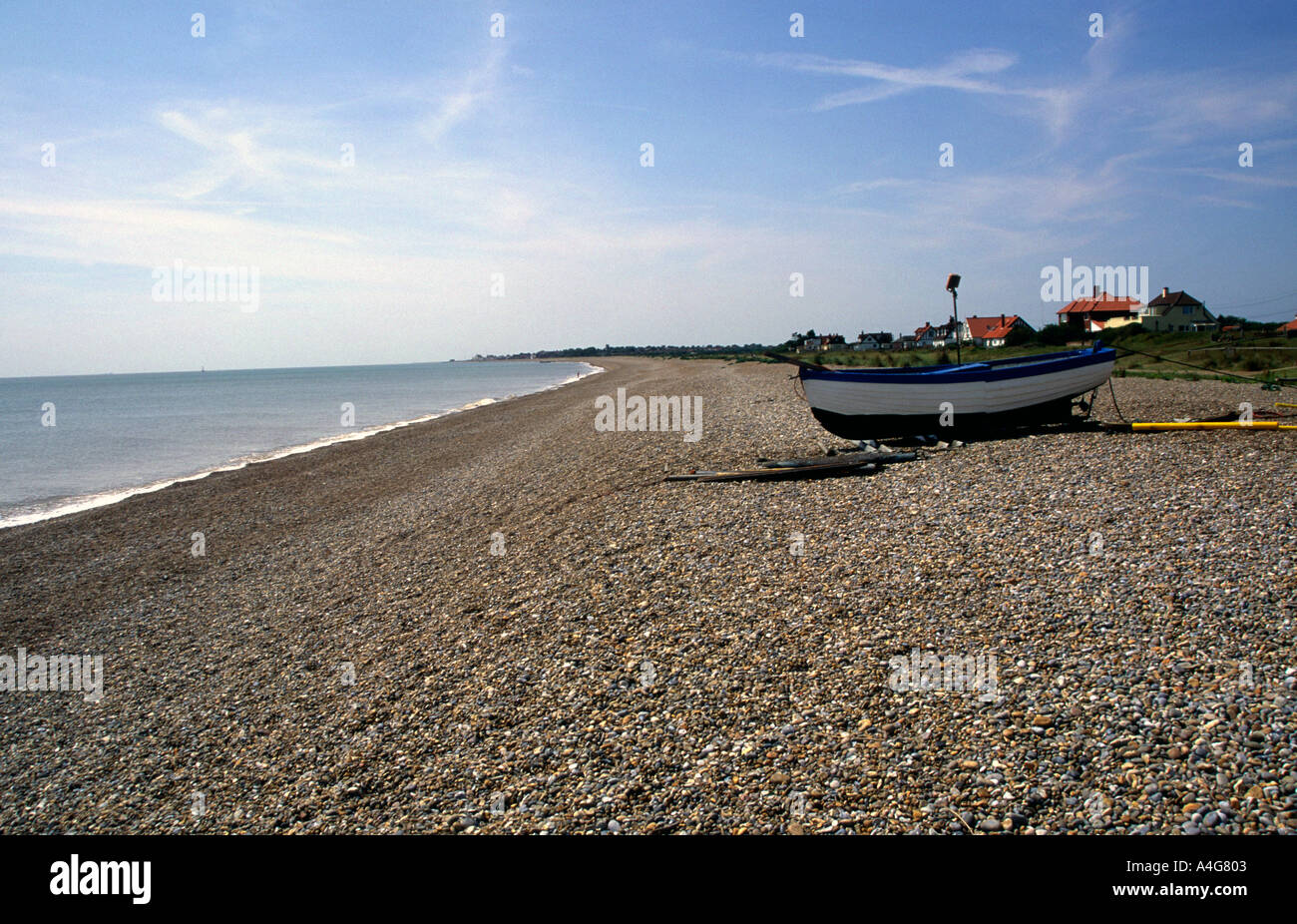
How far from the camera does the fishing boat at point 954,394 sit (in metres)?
15.9

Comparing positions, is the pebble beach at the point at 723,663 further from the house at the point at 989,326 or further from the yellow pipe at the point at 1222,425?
the house at the point at 989,326

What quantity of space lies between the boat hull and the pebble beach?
2460 millimetres

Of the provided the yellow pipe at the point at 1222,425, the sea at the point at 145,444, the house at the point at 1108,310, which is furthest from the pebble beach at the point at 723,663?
the house at the point at 1108,310

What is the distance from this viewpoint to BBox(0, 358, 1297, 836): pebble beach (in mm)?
4758

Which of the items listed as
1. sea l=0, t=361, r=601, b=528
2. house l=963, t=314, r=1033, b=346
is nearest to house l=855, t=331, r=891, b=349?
house l=963, t=314, r=1033, b=346

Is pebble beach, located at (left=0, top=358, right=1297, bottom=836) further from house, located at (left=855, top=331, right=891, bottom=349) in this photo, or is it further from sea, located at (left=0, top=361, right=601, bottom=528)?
house, located at (left=855, top=331, right=891, bottom=349)

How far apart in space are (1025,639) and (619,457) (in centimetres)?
1315

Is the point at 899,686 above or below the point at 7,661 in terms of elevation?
above

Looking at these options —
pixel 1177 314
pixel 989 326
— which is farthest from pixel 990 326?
pixel 1177 314

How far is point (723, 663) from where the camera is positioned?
6629 mm

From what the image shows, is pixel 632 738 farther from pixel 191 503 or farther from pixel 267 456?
pixel 267 456
